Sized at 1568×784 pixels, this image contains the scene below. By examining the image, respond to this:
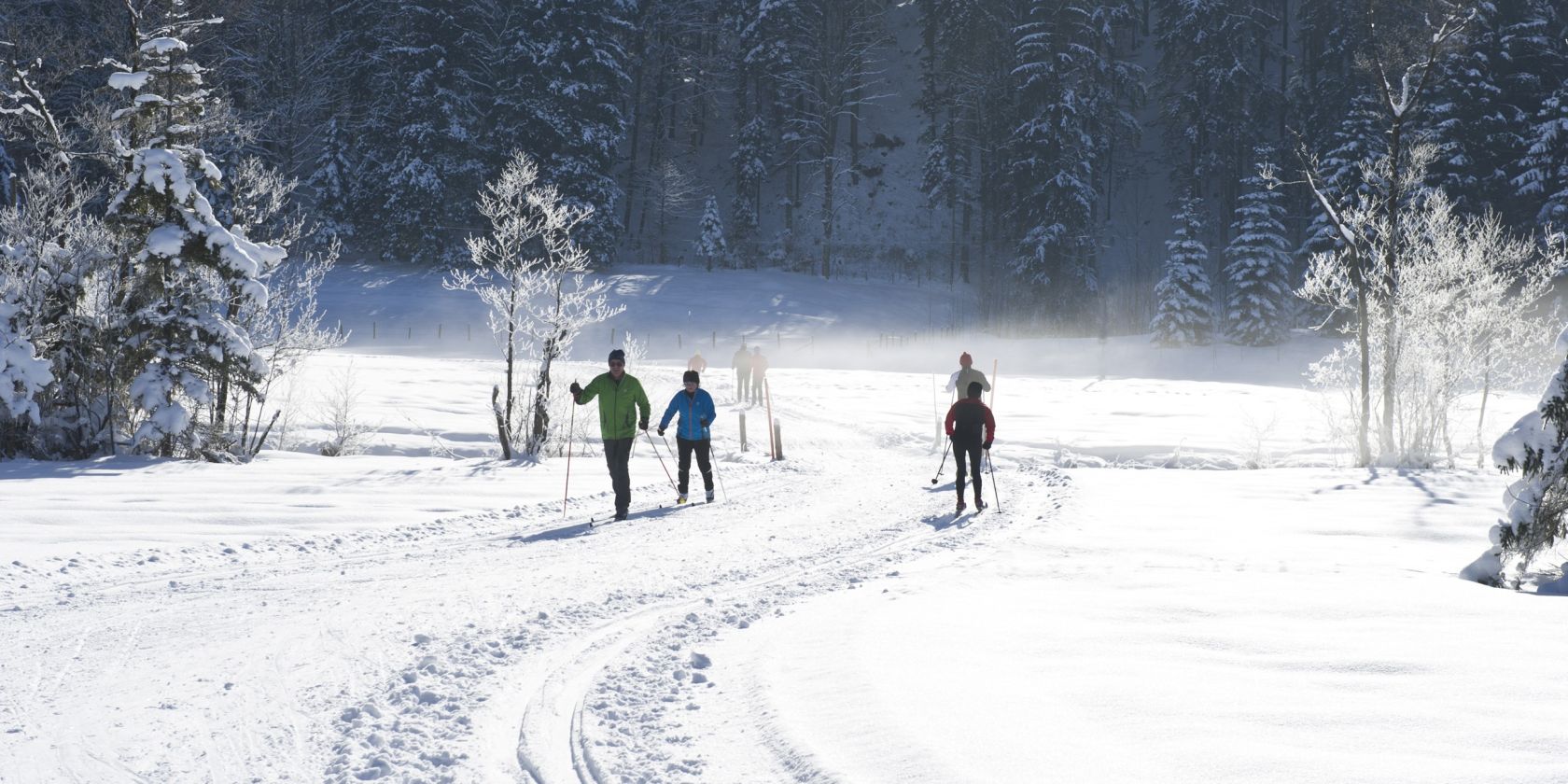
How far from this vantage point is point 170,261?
14.4 metres

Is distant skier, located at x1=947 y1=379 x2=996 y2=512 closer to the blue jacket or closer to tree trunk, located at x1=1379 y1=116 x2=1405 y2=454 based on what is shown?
the blue jacket

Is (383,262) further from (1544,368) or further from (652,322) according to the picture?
(1544,368)

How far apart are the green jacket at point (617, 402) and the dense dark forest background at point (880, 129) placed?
36.2m

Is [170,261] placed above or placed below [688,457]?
above

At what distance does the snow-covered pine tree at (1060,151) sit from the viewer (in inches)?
2164

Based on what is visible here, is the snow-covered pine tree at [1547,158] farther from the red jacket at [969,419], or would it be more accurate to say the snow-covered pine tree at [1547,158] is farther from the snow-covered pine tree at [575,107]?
the snow-covered pine tree at [575,107]

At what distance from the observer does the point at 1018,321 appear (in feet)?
177

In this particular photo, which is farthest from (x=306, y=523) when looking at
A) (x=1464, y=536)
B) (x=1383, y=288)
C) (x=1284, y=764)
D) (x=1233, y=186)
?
(x=1233, y=186)

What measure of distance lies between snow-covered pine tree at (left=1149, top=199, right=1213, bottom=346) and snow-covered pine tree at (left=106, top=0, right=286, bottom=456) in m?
38.8

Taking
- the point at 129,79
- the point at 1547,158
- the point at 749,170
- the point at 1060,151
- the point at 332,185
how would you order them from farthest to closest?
the point at 749,170 → the point at 1060,151 → the point at 332,185 → the point at 1547,158 → the point at 129,79

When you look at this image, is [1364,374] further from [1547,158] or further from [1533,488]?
[1547,158]

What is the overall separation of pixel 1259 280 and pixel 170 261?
4228 cm

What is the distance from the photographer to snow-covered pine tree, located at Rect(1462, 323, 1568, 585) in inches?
326

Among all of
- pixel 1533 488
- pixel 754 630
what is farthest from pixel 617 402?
pixel 1533 488
